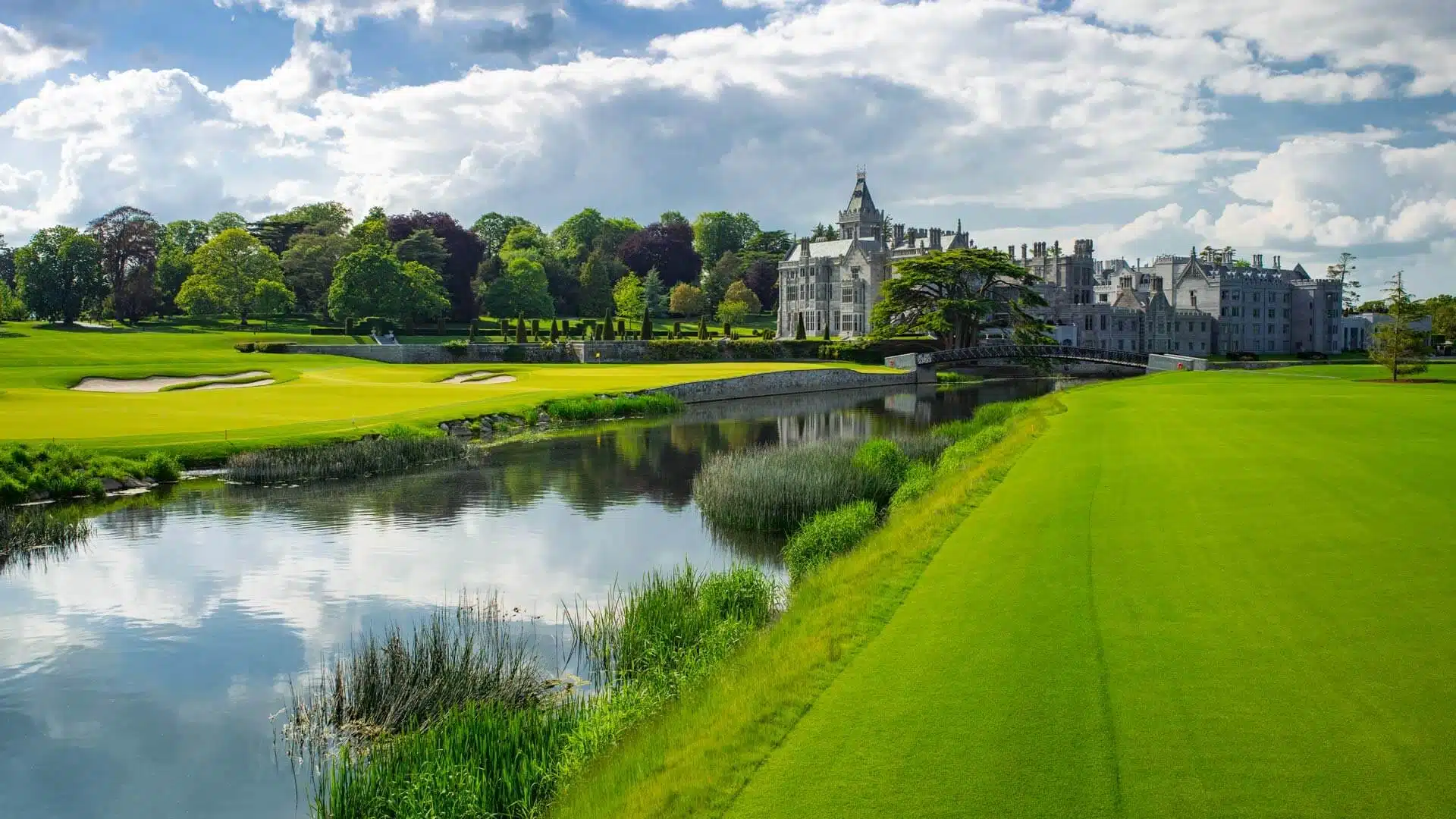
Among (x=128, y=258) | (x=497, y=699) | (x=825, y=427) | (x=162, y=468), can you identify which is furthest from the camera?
(x=128, y=258)

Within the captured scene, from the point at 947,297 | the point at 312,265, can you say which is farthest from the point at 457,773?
the point at 312,265

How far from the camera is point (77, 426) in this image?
26.8m

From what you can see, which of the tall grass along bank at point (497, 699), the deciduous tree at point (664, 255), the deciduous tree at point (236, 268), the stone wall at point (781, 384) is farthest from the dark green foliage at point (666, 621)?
the deciduous tree at point (664, 255)

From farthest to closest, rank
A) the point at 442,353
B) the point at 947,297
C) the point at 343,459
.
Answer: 1. the point at 947,297
2. the point at 442,353
3. the point at 343,459

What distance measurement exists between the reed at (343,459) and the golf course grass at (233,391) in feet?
3.06

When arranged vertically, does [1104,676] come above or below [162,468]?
above

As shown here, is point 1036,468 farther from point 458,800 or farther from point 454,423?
point 454,423

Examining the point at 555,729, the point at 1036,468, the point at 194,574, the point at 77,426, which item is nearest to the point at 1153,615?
the point at 555,729

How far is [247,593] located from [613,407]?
89.1ft

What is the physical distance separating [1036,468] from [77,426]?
76.3ft

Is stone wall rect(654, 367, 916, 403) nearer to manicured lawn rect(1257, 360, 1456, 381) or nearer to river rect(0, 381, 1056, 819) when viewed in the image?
river rect(0, 381, 1056, 819)

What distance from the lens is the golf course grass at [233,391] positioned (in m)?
26.7

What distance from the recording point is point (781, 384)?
56.5 meters

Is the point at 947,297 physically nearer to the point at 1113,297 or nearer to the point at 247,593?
the point at 1113,297
